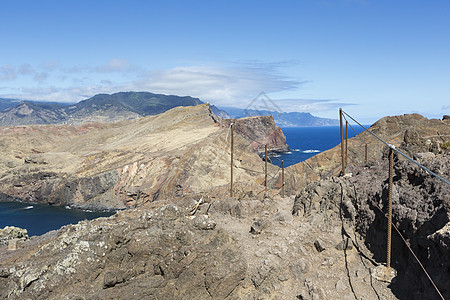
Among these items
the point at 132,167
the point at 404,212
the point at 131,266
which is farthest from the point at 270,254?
the point at 132,167

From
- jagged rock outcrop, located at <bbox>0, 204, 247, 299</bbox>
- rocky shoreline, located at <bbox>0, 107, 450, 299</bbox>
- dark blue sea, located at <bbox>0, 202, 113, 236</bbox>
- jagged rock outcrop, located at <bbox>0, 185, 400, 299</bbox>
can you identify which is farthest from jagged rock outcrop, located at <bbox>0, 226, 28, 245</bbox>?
dark blue sea, located at <bbox>0, 202, 113, 236</bbox>

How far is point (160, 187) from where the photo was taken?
171 ft

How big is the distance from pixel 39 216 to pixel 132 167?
16947mm

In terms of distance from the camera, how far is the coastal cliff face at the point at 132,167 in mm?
52938

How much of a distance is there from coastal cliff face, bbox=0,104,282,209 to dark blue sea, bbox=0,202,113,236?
94.2 inches

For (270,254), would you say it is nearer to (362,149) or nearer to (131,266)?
(131,266)

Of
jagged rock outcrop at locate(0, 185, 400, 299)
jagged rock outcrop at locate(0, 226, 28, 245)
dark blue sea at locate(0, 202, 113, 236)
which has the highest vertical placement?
jagged rock outcrop at locate(0, 185, 400, 299)

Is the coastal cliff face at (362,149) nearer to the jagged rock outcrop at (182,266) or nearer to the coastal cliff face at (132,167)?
the coastal cliff face at (132,167)

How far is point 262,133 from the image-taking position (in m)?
135

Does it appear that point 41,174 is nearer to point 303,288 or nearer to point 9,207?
point 9,207

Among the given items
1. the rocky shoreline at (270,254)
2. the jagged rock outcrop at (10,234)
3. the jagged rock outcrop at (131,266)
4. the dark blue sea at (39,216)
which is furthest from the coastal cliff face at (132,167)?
the jagged rock outcrop at (131,266)

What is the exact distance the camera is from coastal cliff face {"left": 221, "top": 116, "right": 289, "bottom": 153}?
12850cm

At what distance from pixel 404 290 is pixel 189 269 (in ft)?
28.0

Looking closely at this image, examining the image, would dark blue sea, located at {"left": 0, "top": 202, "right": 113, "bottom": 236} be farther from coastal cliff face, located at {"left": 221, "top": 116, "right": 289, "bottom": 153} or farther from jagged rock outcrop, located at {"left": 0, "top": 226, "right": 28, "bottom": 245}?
coastal cliff face, located at {"left": 221, "top": 116, "right": 289, "bottom": 153}
